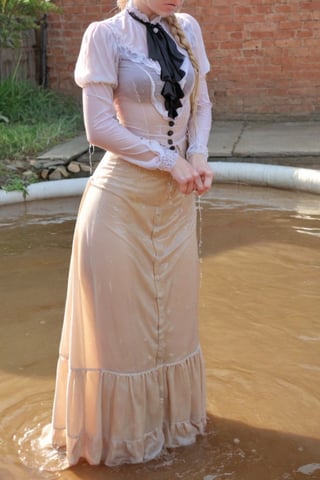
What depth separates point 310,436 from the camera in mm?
3471

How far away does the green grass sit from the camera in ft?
27.5

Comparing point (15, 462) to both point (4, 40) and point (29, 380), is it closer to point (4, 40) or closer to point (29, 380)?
point (29, 380)

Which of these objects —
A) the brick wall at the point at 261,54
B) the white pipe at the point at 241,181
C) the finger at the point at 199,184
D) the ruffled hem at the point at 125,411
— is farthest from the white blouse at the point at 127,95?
the brick wall at the point at 261,54

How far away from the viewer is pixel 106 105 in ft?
9.30

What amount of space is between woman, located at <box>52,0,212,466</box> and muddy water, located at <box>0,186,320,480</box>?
0.90ft

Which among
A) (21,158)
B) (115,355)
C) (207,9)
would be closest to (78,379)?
(115,355)

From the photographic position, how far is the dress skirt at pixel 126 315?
118 inches

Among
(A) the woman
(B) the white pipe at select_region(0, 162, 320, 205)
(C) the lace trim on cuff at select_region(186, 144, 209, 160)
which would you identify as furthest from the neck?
(B) the white pipe at select_region(0, 162, 320, 205)

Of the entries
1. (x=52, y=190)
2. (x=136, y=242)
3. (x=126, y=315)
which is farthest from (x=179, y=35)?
(x=52, y=190)

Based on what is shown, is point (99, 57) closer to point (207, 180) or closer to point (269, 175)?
point (207, 180)

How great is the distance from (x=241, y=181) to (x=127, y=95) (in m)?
4.96

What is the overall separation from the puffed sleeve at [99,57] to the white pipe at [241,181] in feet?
15.1

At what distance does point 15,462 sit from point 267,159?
215 inches

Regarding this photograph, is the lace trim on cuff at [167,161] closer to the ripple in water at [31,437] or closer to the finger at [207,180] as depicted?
the finger at [207,180]
